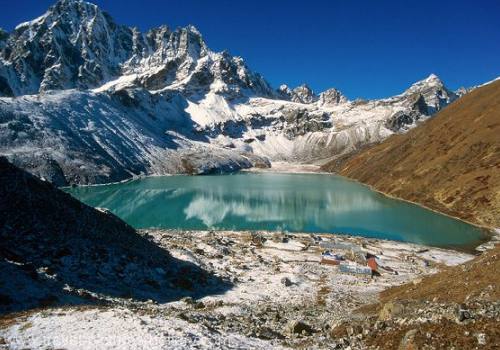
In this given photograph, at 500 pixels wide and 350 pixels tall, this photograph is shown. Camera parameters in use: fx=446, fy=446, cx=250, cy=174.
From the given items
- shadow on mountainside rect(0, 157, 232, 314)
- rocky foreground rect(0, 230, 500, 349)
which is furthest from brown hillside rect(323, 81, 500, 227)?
shadow on mountainside rect(0, 157, 232, 314)

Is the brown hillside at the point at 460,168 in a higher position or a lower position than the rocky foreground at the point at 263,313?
higher

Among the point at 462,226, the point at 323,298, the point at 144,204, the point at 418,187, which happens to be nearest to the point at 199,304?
the point at 323,298

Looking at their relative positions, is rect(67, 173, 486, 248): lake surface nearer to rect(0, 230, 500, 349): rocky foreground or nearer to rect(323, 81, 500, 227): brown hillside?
rect(323, 81, 500, 227): brown hillside

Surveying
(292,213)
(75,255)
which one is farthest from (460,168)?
(75,255)

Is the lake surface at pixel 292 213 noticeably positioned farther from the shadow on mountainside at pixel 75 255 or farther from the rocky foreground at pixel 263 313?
the shadow on mountainside at pixel 75 255

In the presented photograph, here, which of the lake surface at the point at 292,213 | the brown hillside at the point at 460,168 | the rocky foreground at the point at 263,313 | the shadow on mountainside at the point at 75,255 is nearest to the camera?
the rocky foreground at the point at 263,313

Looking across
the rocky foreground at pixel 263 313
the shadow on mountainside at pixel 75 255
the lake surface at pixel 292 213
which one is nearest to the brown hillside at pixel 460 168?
the lake surface at pixel 292 213

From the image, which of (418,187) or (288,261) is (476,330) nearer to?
(288,261)
